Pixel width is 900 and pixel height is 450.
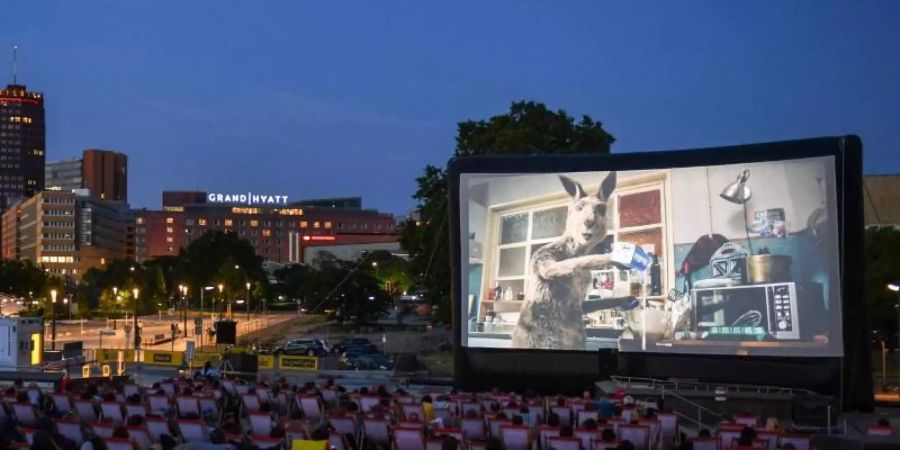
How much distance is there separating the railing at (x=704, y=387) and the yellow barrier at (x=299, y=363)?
42.8 feet

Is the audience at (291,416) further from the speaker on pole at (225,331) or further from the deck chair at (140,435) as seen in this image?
the speaker on pole at (225,331)

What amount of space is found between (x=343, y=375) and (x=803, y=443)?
21.1 m

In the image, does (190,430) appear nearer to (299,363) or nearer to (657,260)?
(657,260)

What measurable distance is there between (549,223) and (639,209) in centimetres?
222

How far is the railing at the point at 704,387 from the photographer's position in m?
21.8

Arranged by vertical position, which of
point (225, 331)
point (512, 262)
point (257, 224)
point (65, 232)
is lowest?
point (225, 331)

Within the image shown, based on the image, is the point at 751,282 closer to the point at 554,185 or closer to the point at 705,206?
the point at 705,206

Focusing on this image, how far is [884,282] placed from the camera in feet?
132

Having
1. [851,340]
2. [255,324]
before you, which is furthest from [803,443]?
[255,324]

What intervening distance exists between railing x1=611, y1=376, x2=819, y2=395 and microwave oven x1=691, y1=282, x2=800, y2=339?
1.16 m

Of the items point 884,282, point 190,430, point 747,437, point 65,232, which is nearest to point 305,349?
point 884,282

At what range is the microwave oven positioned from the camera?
21.8m

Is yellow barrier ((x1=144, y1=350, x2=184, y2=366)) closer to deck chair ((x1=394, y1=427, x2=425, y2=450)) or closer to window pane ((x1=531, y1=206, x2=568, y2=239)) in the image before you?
window pane ((x1=531, y1=206, x2=568, y2=239))

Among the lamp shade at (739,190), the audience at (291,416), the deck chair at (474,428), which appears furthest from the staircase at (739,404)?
the deck chair at (474,428)
